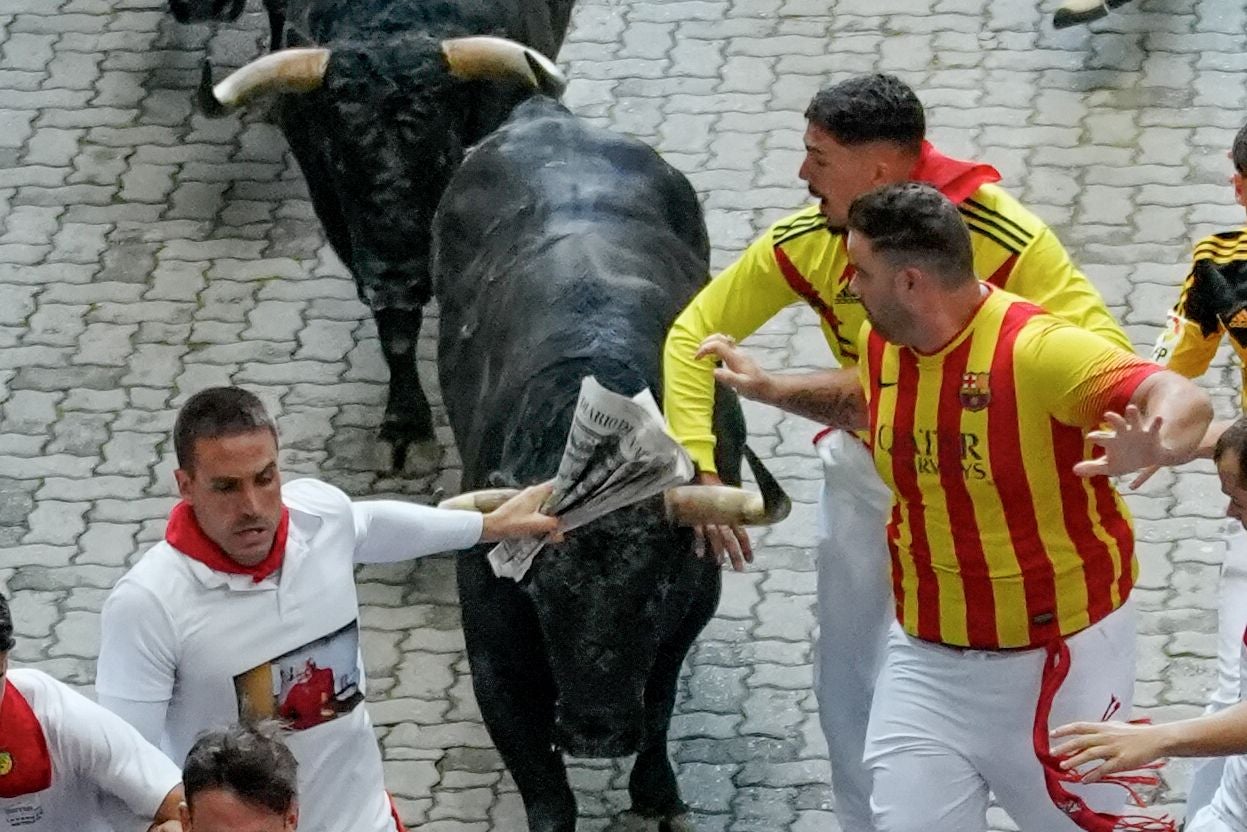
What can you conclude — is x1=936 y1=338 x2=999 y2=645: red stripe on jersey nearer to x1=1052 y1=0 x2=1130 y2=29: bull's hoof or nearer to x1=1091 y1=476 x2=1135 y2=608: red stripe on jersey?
x1=1091 y1=476 x2=1135 y2=608: red stripe on jersey

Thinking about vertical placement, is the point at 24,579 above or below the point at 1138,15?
below

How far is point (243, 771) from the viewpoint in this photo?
368cm

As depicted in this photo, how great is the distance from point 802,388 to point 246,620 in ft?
5.01

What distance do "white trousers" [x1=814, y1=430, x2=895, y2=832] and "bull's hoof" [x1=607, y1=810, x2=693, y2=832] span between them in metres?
0.69

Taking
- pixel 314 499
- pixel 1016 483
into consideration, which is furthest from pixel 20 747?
pixel 1016 483

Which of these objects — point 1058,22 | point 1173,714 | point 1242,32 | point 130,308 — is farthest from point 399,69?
point 1242,32

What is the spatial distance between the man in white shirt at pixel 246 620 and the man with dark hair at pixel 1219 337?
2.07m

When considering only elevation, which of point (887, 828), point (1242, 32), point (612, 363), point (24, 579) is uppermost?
point (1242, 32)

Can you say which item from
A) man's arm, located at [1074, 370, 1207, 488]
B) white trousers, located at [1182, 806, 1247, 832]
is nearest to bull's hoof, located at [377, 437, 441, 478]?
white trousers, located at [1182, 806, 1247, 832]

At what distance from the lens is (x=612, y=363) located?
589 centimetres

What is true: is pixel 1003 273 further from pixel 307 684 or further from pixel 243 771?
pixel 243 771

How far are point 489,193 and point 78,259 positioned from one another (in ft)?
10.5

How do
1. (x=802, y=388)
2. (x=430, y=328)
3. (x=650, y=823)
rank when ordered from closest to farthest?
(x=802, y=388) < (x=650, y=823) < (x=430, y=328)

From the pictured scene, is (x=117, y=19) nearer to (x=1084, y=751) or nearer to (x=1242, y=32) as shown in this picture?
(x=1242, y=32)
